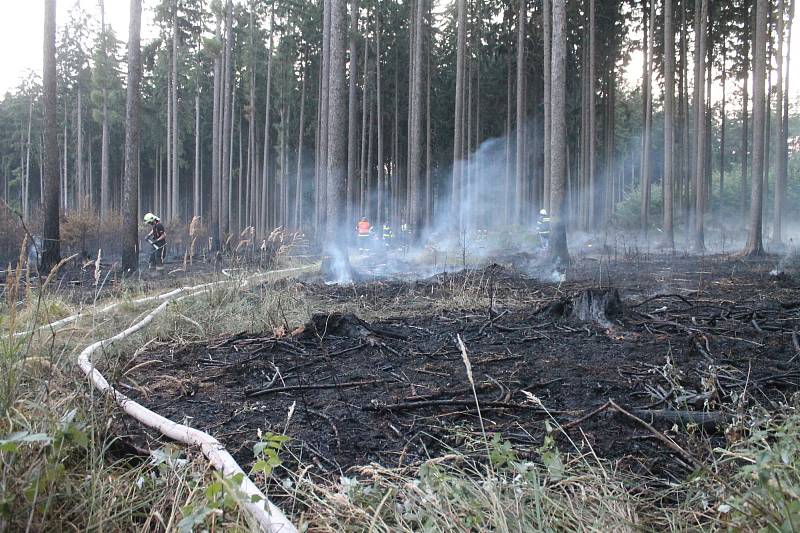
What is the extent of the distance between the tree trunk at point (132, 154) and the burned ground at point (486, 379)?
8.31 metres

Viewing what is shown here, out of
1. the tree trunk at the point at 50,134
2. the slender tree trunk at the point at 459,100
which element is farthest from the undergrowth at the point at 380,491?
the slender tree trunk at the point at 459,100

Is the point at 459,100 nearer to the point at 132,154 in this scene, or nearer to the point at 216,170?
the point at 216,170

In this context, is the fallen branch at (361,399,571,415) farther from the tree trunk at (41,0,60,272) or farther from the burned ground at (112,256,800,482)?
the tree trunk at (41,0,60,272)

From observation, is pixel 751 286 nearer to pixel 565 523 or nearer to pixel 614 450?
pixel 614 450

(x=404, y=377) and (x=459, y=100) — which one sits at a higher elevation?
(x=459, y=100)

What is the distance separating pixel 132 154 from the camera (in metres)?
13.1

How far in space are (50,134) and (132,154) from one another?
5.84 feet

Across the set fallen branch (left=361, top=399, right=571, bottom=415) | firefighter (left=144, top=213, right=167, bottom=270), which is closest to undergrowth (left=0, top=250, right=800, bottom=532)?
fallen branch (left=361, top=399, right=571, bottom=415)

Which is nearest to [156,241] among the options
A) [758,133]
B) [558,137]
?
[558,137]

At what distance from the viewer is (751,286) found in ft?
27.5

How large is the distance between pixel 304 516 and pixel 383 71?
32.3 metres

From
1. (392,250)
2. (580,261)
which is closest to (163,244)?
(392,250)

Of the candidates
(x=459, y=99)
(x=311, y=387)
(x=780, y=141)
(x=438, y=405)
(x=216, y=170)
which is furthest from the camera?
(x=216, y=170)

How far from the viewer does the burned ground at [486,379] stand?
2879mm
